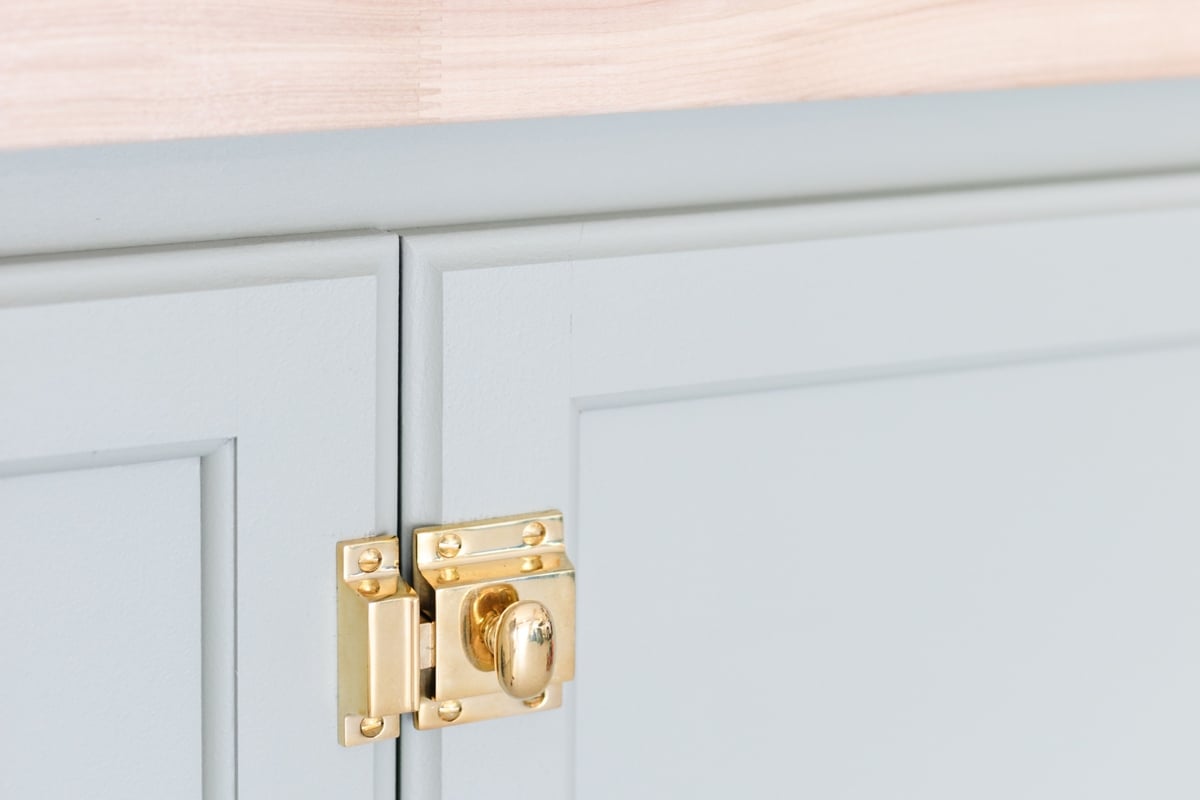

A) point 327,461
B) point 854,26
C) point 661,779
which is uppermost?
point 854,26

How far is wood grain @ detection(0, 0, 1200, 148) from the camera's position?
1.14 ft

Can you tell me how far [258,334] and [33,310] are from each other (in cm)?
6

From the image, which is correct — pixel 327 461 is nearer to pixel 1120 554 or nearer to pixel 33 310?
pixel 33 310

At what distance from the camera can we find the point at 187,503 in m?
0.41

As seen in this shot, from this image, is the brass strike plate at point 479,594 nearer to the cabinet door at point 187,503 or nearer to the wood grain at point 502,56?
the cabinet door at point 187,503

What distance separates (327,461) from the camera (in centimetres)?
42

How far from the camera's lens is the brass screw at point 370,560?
0.43 meters

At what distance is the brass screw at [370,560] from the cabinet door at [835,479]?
0.02m

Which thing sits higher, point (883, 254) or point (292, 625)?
point (883, 254)

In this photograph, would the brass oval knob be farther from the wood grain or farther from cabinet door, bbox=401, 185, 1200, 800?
the wood grain

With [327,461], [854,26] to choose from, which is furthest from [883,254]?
[327,461]

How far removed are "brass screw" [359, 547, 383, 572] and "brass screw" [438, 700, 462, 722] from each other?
0.16 feet

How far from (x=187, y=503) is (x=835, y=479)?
0.20m

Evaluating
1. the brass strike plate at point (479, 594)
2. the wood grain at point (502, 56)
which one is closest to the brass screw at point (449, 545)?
the brass strike plate at point (479, 594)
